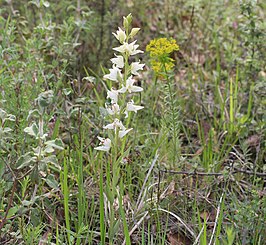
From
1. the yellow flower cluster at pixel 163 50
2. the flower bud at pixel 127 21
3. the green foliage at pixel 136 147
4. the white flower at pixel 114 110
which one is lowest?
the green foliage at pixel 136 147

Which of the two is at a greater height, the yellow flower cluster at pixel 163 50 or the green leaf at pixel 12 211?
the yellow flower cluster at pixel 163 50

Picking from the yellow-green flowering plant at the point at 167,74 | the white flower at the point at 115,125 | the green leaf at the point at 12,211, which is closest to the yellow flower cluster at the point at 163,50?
the yellow-green flowering plant at the point at 167,74

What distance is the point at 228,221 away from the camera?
91.8 inches

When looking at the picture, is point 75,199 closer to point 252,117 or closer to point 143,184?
point 143,184

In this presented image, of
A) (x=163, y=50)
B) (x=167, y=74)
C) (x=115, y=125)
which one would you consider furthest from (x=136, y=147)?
(x=115, y=125)

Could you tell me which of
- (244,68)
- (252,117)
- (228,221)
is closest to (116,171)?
(228,221)

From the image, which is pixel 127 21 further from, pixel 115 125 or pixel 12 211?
pixel 12 211

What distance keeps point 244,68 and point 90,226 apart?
1.72 metres

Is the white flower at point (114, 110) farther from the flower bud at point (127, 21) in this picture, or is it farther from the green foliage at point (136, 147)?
the flower bud at point (127, 21)

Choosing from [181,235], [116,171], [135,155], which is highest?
[116,171]

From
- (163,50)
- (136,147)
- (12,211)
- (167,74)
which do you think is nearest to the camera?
(12,211)

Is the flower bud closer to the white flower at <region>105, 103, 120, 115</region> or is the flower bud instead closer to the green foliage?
the green foliage

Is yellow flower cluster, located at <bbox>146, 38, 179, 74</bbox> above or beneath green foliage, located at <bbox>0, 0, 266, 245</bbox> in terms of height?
above

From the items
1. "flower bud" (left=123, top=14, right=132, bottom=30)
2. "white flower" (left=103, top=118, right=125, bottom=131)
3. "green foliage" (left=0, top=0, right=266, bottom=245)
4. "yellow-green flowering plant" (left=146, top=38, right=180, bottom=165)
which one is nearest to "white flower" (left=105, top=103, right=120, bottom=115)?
"white flower" (left=103, top=118, right=125, bottom=131)
